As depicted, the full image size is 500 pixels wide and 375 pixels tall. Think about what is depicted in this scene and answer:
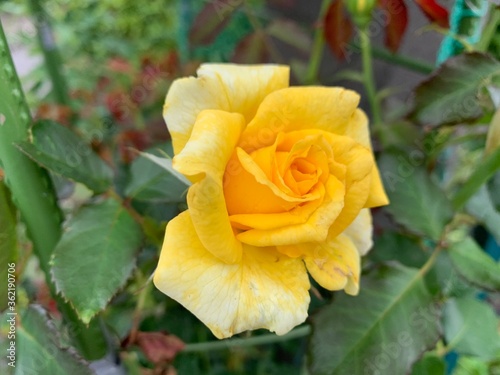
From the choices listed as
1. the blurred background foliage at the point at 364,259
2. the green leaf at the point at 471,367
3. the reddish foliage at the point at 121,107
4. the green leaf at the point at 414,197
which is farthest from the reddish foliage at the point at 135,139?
the green leaf at the point at 471,367

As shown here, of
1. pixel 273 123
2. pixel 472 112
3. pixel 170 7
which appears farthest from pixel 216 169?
pixel 170 7

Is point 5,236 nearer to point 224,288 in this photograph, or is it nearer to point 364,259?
point 224,288

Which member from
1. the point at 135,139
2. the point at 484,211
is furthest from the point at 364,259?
the point at 135,139

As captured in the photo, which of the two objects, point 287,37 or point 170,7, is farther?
point 170,7

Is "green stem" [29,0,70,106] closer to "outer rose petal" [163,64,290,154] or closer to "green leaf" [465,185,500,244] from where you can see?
"outer rose petal" [163,64,290,154]

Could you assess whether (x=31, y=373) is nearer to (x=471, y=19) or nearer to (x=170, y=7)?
(x=471, y=19)

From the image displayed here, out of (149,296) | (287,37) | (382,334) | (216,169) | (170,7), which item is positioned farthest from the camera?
(170,7)

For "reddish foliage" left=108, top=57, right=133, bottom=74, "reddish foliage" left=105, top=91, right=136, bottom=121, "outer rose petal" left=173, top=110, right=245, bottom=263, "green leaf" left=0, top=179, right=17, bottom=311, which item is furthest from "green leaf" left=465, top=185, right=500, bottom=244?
"reddish foliage" left=108, top=57, right=133, bottom=74
